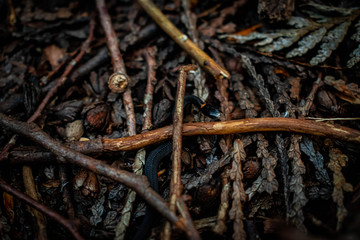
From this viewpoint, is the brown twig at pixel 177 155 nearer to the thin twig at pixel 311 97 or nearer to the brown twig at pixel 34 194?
the brown twig at pixel 34 194

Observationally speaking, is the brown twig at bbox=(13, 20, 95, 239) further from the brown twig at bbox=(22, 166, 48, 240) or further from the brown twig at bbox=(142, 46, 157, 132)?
the brown twig at bbox=(142, 46, 157, 132)

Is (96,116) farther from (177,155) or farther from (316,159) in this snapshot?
(316,159)

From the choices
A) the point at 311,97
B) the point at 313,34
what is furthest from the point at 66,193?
the point at 313,34

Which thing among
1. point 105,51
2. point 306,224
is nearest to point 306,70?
point 306,224

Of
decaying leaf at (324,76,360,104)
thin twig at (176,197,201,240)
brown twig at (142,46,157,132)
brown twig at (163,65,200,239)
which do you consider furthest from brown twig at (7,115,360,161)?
thin twig at (176,197,201,240)

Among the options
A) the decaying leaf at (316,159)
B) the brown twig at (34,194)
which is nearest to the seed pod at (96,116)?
the brown twig at (34,194)

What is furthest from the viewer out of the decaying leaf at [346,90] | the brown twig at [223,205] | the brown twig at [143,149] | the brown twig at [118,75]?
the brown twig at [118,75]
